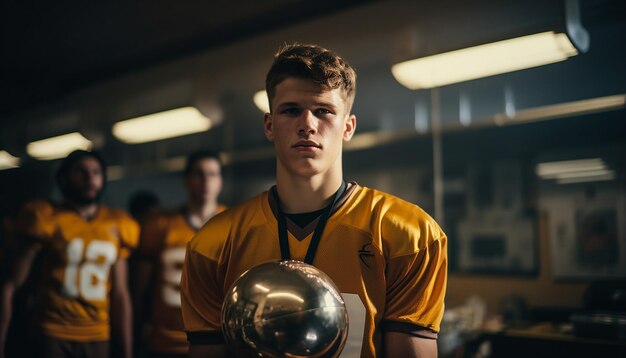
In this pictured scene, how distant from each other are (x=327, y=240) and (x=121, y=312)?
1.92 metres

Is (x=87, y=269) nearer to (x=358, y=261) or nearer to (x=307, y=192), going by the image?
(x=307, y=192)

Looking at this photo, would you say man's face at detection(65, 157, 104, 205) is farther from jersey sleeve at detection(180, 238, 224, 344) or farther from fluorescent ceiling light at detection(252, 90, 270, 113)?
fluorescent ceiling light at detection(252, 90, 270, 113)

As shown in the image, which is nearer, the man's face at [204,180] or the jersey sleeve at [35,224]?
the jersey sleeve at [35,224]

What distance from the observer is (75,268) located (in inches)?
106

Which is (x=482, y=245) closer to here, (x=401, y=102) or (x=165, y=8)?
(x=401, y=102)

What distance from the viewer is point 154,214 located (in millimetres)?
3059

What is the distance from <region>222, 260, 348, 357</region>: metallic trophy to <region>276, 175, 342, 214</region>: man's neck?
0.35 metres

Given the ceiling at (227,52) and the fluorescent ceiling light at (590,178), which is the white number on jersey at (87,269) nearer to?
the ceiling at (227,52)

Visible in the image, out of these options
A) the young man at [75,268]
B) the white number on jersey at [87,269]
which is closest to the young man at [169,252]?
the young man at [75,268]

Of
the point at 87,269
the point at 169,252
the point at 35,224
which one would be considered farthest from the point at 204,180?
the point at 35,224

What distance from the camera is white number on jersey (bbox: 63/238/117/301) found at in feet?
8.76

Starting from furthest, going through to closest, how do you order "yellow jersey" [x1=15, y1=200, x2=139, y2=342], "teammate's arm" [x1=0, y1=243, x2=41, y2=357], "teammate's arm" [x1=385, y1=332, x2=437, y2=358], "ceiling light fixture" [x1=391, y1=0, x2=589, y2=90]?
"ceiling light fixture" [x1=391, y1=0, x2=589, y2=90], "yellow jersey" [x1=15, y1=200, x2=139, y2=342], "teammate's arm" [x1=0, y1=243, x2=41, y2=357], "teammate's arm" [x1=385, y1=332, x2=437, y2=358]

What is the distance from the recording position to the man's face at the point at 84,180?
282 cm

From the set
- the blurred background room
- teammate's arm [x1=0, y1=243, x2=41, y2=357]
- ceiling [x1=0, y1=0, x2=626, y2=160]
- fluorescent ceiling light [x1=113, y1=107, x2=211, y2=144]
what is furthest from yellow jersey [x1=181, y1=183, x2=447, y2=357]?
fluorescent ceiling light [x1=113, y1=107, x2=211, y2=144]
